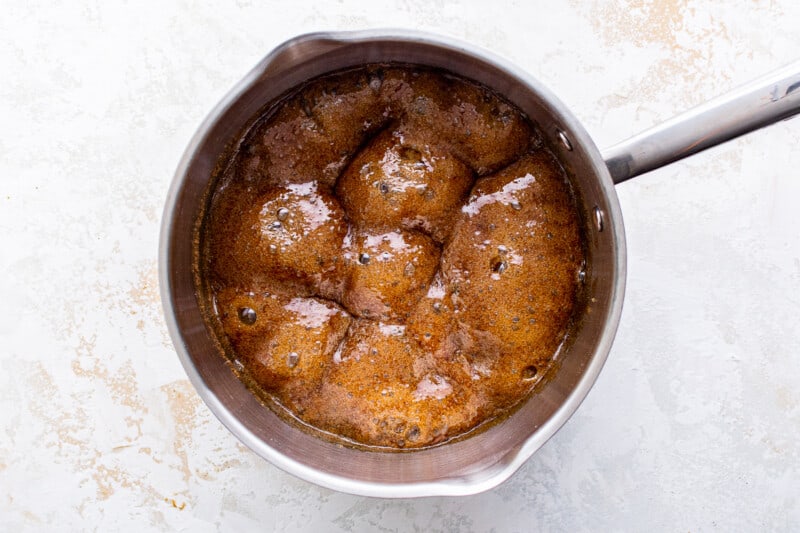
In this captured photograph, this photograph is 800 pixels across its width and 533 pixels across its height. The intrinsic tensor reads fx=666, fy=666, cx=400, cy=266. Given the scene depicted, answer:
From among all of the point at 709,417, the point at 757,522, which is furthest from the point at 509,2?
the point at 757,522

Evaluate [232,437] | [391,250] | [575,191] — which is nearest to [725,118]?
[575,191]

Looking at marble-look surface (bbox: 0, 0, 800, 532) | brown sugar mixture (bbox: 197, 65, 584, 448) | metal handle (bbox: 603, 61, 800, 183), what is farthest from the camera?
marble-look surface (bbox: 0, 0, 800, 532)

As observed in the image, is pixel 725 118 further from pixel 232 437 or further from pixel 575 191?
pixel 232 437

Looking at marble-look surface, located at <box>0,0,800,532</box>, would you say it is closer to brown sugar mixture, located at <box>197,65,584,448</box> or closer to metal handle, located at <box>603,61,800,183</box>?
brown sugar mixture, located at <box>197,65,584,448</box>

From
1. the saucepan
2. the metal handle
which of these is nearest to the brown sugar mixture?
the saucepan

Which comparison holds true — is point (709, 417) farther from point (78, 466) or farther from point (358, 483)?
point (78, 466)

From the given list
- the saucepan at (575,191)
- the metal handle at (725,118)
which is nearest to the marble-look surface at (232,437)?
the saucepan at (575,191)
